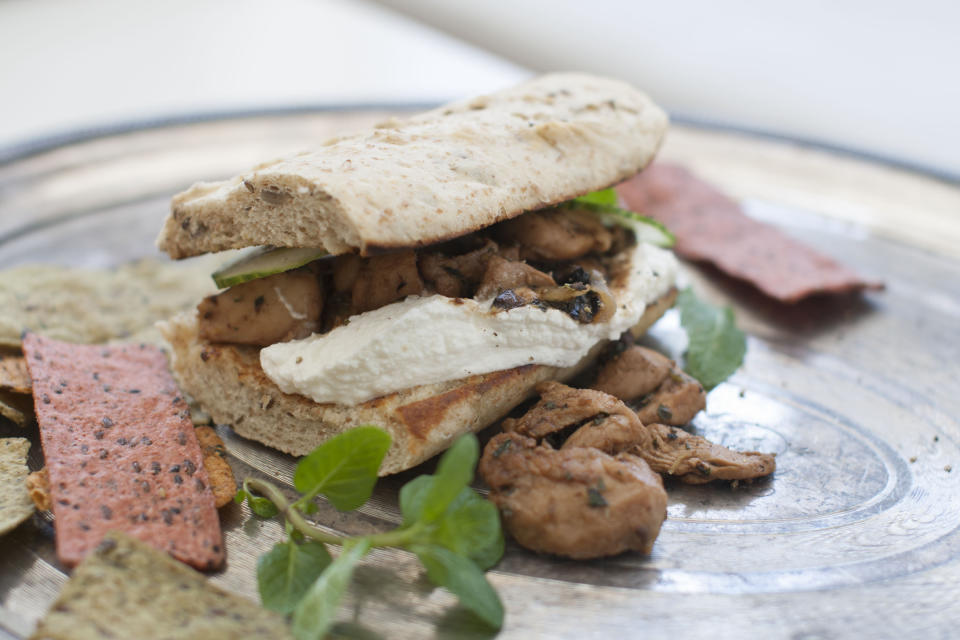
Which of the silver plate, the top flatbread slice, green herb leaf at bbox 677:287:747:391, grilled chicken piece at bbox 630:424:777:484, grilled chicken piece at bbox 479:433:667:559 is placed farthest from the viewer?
green herb leaf at bbox 677:287:747:391

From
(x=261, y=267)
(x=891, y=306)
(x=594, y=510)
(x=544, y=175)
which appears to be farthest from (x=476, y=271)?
(x=891, y=306)

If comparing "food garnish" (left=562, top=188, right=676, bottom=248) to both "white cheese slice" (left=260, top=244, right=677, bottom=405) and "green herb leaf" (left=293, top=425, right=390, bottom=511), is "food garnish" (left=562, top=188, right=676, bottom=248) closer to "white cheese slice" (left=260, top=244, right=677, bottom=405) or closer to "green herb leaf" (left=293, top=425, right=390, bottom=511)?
"white cheese slice" (left=260, top=244, right=677, bottom=405)

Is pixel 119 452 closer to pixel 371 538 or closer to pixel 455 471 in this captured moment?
pixel 371 538

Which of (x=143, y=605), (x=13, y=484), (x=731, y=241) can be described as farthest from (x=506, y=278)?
(x=731, y=241)

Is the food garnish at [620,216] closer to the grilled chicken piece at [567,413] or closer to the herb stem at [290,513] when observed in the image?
the grilled chicken piece at [567,413]

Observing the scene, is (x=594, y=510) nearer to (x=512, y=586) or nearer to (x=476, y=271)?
(x=512, y=586)

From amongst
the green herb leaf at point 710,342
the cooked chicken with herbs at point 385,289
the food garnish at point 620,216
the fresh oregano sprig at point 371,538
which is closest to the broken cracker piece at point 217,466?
the fresh oregano sprig at point 371,538

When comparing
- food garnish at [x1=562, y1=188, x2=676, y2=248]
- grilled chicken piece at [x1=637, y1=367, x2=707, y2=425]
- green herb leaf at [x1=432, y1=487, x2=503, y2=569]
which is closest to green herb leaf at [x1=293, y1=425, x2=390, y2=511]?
green herb leaf at [x1=432, y1=487, x2=503, y2=569]
